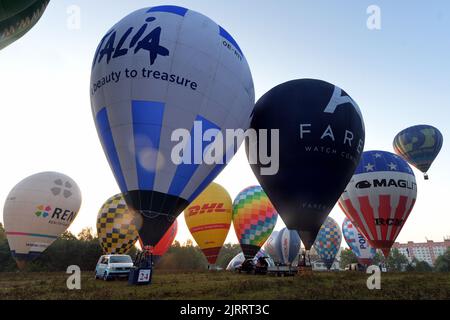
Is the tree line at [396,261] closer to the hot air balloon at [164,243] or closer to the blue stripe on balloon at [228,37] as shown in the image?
the hot air balloon at [164,243]

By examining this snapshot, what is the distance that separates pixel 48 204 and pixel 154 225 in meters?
18.7

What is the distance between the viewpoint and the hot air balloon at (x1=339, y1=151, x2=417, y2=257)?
2178 cm

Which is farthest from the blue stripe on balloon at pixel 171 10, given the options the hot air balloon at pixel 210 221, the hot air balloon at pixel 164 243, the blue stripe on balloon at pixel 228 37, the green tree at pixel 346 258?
the green tree at pixel 346 258

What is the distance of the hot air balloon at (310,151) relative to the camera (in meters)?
15.1

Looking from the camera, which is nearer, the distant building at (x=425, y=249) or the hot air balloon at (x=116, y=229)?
the hot air balloon at (x=116, y=229)

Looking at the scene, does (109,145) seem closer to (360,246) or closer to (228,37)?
(228,37)

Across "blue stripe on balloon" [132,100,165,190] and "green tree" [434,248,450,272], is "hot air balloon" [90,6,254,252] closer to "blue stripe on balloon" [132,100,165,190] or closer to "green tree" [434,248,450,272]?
"blue stripe on balloon" [132,100,165,190]

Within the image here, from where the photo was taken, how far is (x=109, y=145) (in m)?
12.2

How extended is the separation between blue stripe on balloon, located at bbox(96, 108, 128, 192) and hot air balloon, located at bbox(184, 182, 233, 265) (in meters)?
16.6


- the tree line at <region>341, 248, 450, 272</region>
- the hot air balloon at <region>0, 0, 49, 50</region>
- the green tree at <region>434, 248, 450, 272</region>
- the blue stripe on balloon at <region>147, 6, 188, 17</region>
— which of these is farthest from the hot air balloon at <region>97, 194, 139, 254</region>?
the tree line at <region>341, 248, 450, 272</region>

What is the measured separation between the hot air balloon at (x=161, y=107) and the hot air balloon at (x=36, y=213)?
16256 mm

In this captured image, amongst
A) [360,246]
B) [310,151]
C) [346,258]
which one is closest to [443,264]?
[346,258]

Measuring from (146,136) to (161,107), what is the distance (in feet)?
3.94
